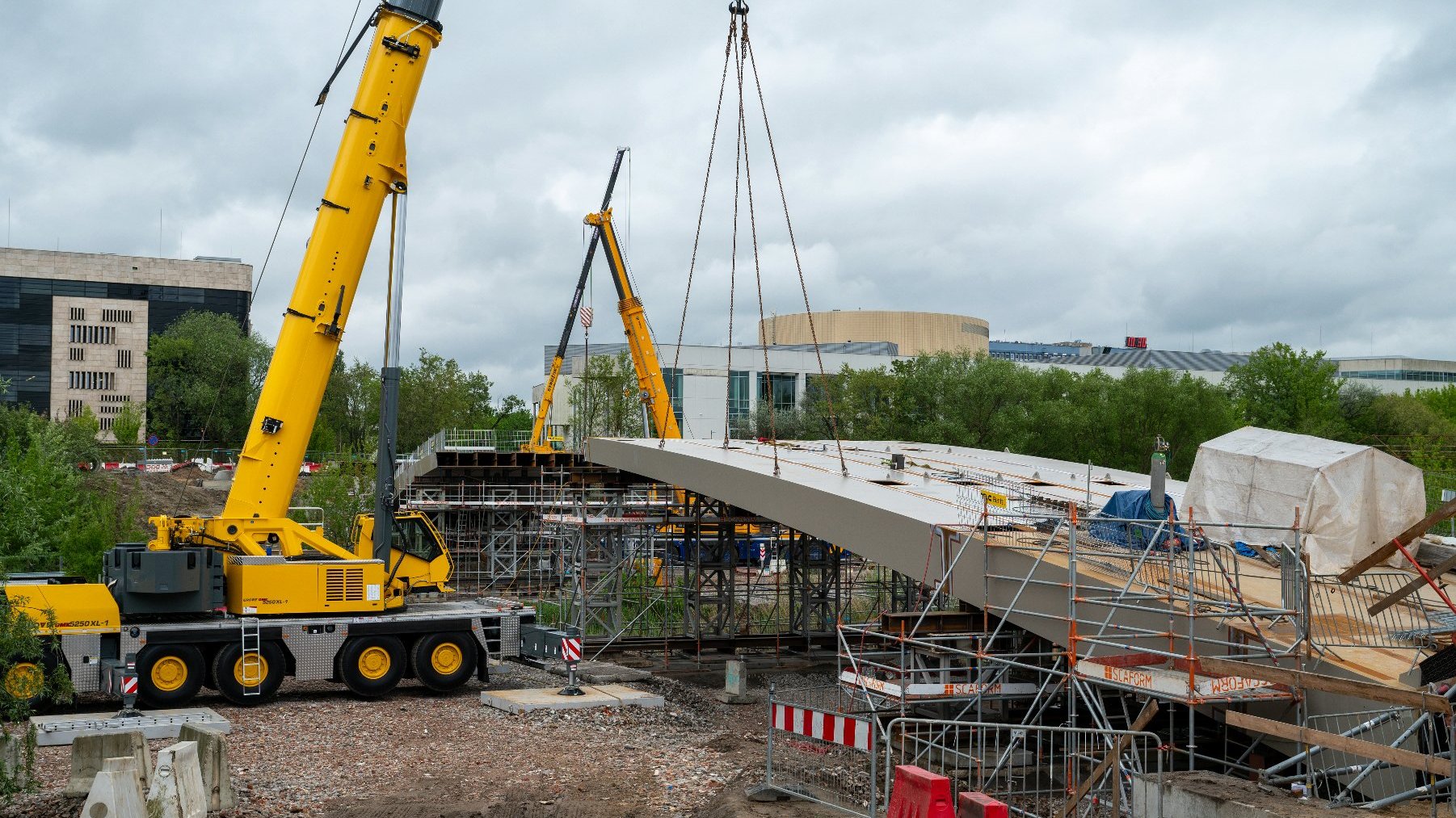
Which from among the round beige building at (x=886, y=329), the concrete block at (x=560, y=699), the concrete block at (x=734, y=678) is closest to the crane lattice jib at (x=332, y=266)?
the concrete block at (x=560, y=699)

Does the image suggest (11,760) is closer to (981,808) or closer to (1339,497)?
(981,808)

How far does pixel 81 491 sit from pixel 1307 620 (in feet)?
145

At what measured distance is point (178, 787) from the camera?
450 inches

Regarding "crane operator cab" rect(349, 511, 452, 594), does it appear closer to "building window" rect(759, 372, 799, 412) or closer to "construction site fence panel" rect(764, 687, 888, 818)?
"construction site fence panel" rect(764, 687, 888, 818)

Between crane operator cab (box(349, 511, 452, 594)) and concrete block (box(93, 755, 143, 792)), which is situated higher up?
crane operator cab (box(349, 511, 452, 594))

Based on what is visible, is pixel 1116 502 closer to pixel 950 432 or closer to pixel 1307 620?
pixel 1307 620

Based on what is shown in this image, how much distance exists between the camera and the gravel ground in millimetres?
13609

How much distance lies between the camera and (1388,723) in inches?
434

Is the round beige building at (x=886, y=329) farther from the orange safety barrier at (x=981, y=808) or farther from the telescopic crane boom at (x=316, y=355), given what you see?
the orange safety barrier at (x=981, y=808)

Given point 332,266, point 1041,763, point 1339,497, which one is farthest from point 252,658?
point 1339,497

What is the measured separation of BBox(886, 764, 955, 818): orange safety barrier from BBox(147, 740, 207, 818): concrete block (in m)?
6.43

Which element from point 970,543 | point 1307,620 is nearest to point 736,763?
point 970,543

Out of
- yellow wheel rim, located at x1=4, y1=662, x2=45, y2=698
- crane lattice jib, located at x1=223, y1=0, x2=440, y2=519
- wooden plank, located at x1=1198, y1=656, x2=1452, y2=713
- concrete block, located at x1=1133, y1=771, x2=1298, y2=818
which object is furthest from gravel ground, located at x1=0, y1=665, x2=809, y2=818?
wooden plank, located at x1=1198, y1=656, x2=1452, y2=713

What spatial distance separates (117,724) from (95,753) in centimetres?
390
